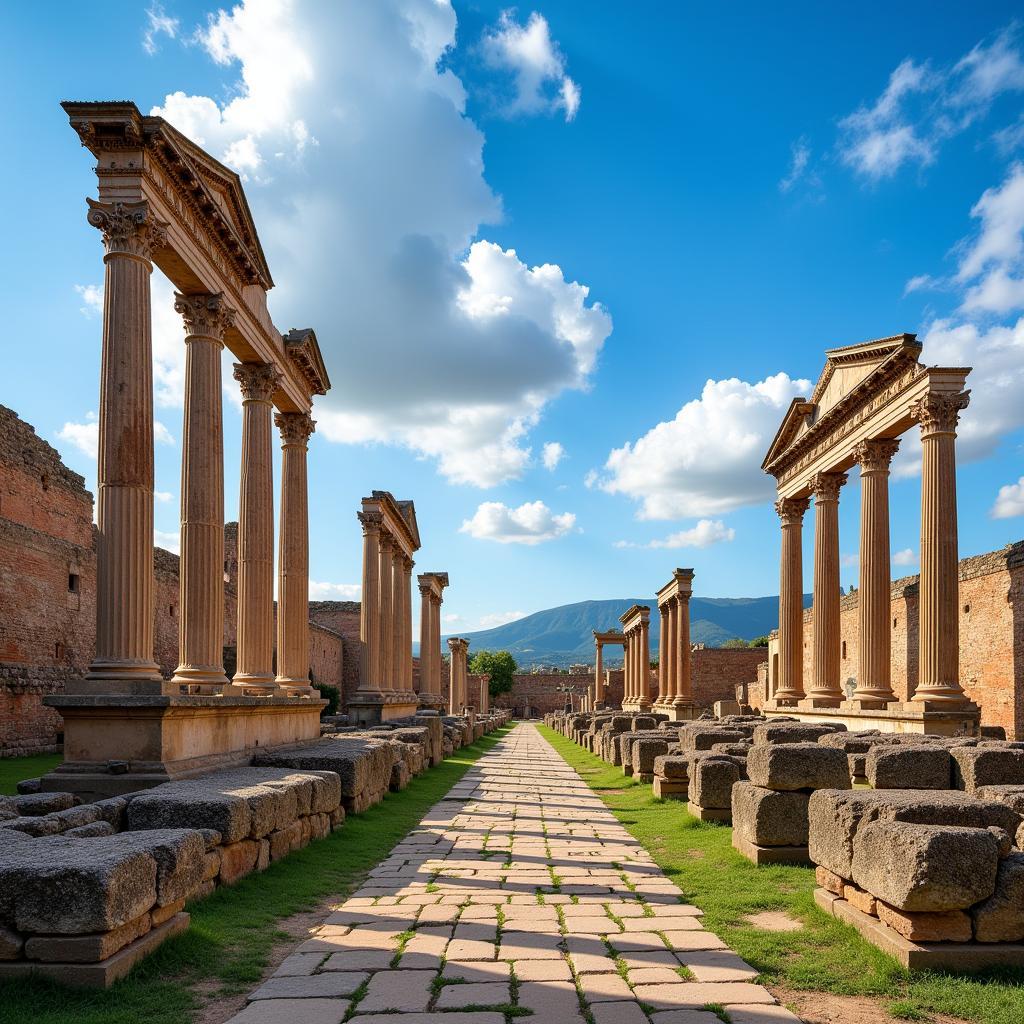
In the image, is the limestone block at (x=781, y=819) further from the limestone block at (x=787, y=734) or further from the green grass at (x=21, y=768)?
the green grass at (x=21, y=768)

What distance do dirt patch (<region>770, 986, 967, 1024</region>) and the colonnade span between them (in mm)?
38707

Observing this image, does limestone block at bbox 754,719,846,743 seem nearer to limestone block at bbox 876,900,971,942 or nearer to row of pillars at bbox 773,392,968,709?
limestone block at bbox 876,900,971,942

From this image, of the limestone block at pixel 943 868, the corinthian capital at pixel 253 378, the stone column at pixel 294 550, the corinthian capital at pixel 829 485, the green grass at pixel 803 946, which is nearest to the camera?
the green grass at pixel 803 946

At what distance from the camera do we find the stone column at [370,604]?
23.6 m

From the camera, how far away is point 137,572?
944 centimetres

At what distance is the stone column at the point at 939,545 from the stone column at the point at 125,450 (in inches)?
596

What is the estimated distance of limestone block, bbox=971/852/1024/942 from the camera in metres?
4.69

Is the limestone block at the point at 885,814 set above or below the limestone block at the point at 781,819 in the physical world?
above

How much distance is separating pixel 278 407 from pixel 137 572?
7.54m

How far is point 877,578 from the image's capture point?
22219 millimetres

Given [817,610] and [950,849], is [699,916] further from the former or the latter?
[817,610]

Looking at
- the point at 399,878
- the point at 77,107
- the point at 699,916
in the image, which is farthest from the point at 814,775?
the point at 77,107

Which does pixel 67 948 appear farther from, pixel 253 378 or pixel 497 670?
pixel 497 670

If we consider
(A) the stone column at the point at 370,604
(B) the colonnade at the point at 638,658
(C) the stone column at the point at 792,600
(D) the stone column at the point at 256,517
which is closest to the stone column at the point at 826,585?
(C) the stone column at the point at 792,600
